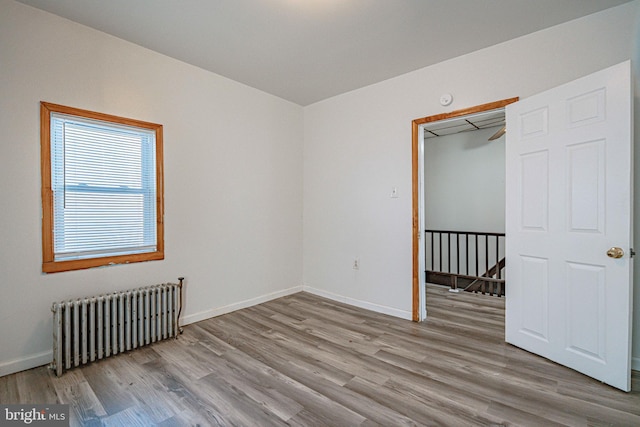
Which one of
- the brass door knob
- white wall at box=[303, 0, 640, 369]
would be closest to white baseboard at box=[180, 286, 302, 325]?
white wall at box=[303, 0, 640, 369]

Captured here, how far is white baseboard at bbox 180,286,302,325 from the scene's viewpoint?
10.6 feet

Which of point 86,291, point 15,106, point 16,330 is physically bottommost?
point 16,330

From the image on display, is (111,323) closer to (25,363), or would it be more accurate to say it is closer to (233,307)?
(25,363)

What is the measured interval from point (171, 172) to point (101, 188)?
0.63 metres

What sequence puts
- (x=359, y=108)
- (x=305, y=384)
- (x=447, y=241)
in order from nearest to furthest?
(x=305, y=384) → (x=359, y=108) → (x=447, y=241)

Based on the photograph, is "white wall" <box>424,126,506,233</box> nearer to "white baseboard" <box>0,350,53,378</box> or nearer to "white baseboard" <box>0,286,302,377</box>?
"white baseboard" <box>0,286,302,377</box>

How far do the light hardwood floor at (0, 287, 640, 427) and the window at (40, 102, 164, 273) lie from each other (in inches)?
36.6

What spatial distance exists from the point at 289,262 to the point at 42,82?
10.6 feet

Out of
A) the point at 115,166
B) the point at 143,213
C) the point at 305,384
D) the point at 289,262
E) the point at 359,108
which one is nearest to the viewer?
the point at 305,384

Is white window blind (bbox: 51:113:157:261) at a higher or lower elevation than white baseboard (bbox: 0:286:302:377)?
higher

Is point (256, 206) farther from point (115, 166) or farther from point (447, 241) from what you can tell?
point (447, 241)

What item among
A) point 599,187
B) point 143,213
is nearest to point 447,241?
point 599,187

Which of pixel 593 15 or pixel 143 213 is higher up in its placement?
pixel 593 15

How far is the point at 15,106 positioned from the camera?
224 centimetres
